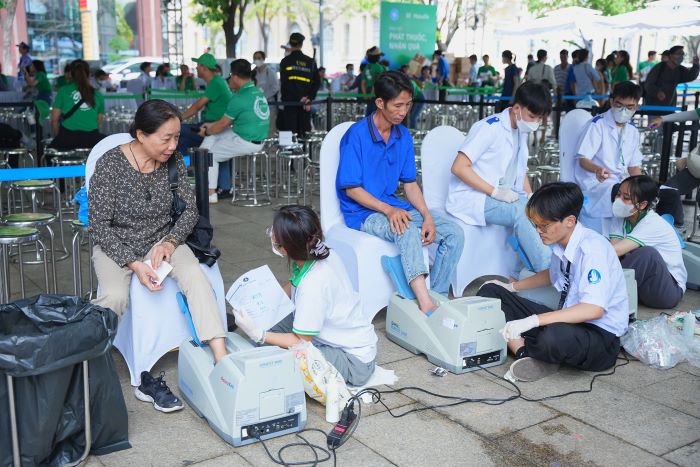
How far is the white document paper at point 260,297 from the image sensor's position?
3156 mm

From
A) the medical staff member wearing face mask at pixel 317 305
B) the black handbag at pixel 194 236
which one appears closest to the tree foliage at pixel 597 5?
the black handbag at pixel 194 236

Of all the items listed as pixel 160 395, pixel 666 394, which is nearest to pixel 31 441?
pixel 160 395

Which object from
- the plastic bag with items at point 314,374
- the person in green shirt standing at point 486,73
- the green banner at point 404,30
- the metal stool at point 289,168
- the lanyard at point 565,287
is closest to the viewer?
the plastic bag with items at point 314,374

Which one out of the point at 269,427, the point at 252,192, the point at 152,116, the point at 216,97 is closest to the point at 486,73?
the point at 252,192

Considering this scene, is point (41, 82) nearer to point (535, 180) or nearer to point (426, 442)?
point (535, 180)

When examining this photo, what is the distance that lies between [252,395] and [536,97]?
8.48 feet

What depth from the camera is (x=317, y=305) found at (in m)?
3.10

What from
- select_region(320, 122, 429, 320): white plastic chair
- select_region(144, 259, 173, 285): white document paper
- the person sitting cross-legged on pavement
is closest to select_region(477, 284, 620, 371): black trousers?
the person sitting cross-legged on pavement

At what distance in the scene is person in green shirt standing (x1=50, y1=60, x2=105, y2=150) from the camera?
293 inches

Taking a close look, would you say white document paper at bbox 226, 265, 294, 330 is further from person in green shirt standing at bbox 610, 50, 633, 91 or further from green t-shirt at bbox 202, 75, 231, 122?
person in green shirt standing at bbox 610, 50, 633, 91

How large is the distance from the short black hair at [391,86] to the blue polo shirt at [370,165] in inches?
8.7

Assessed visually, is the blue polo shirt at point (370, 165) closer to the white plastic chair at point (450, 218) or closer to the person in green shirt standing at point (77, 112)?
the white plastic chair at point (450, 218)

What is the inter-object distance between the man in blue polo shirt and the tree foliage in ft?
101

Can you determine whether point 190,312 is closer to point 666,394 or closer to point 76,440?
point 76,440
